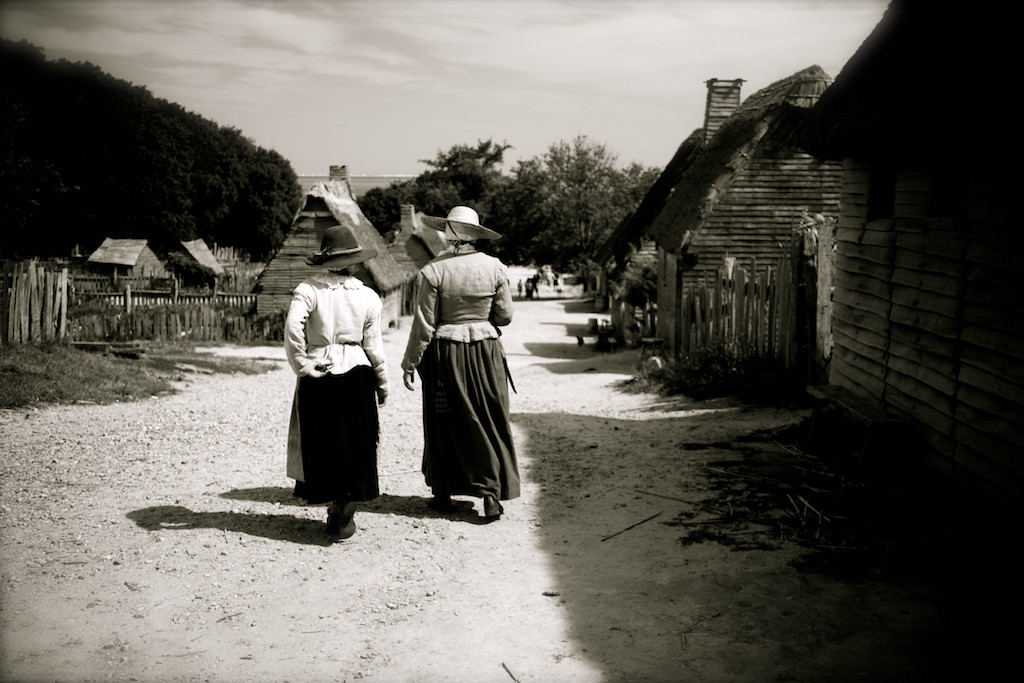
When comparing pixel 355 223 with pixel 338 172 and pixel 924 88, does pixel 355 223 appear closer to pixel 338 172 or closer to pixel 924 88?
pixel 338 172

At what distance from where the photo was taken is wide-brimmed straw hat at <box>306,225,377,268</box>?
5.30 metres

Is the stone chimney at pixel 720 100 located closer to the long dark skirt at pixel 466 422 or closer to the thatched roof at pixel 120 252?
the long dark skirt at pixel 466 422

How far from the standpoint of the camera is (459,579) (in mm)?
4855

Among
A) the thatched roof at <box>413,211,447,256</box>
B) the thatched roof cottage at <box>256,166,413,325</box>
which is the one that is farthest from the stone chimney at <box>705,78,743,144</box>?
the thatched roof at <box>413,211,447,256</box>

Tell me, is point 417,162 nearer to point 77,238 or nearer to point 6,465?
point 77,238

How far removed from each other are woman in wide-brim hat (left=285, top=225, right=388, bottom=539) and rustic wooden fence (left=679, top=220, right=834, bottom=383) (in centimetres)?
588

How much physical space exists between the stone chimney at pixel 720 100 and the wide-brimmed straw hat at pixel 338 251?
57.4 ft

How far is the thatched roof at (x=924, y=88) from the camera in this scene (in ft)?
16.4

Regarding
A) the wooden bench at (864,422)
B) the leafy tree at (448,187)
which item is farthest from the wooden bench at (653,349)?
the leafy tree at (448,187)

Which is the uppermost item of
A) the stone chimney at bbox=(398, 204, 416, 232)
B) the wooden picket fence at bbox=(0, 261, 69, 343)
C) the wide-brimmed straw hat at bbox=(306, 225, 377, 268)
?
the stone chimney at bbox=(398, 204, 416, 232)

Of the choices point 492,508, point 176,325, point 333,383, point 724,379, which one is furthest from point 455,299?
point 176,325

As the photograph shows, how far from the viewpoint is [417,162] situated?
6706 cm

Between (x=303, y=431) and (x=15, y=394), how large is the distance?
6.83m

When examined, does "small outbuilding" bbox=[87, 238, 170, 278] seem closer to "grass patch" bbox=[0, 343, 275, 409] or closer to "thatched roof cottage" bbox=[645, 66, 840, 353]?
"grass patch" bbox=[0, 343, 275, 409]
